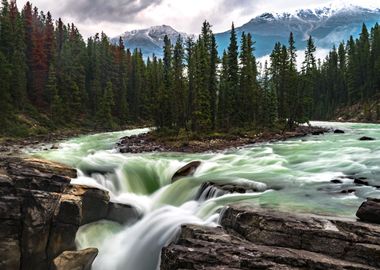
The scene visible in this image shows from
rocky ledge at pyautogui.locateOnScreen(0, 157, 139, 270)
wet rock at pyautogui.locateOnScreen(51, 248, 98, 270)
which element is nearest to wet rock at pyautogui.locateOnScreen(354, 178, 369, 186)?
rocky ledge at pyautogui.locateOnScreen(0, 157, 139, 270)

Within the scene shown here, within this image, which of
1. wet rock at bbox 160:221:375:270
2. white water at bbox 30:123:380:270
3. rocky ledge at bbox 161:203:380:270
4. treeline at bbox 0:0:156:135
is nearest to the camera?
wet rock at bbox 160:221:375:270

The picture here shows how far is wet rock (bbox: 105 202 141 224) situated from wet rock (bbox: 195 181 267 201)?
3.40 m

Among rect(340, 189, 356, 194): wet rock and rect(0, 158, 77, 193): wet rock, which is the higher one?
rect(0, 158, 77, 193): wet rock

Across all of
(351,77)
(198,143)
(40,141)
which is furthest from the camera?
(351,77)

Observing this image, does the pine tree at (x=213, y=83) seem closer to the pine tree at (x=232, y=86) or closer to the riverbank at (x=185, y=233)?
the pine tree at (x=232, y=86)

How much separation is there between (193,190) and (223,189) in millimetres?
2313

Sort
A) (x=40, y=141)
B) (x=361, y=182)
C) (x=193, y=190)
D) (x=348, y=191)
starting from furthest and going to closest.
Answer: (x=40, y=141) < (x=193, y=190) < (x=361, y=182) < (x=348, y=191)

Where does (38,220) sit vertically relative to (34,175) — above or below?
below

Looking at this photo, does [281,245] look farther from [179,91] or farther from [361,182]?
[179,91]

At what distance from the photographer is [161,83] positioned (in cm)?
6906

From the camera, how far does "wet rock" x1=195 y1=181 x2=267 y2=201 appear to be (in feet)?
62.2

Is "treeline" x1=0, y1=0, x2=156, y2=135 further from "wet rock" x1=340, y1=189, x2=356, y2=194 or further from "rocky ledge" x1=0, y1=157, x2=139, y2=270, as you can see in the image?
"wet rock" x1=340, y1=189, x2=356, y2=194

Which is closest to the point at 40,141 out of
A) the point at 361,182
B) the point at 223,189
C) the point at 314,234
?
the point at 223,189

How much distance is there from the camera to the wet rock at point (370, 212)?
11848mm
